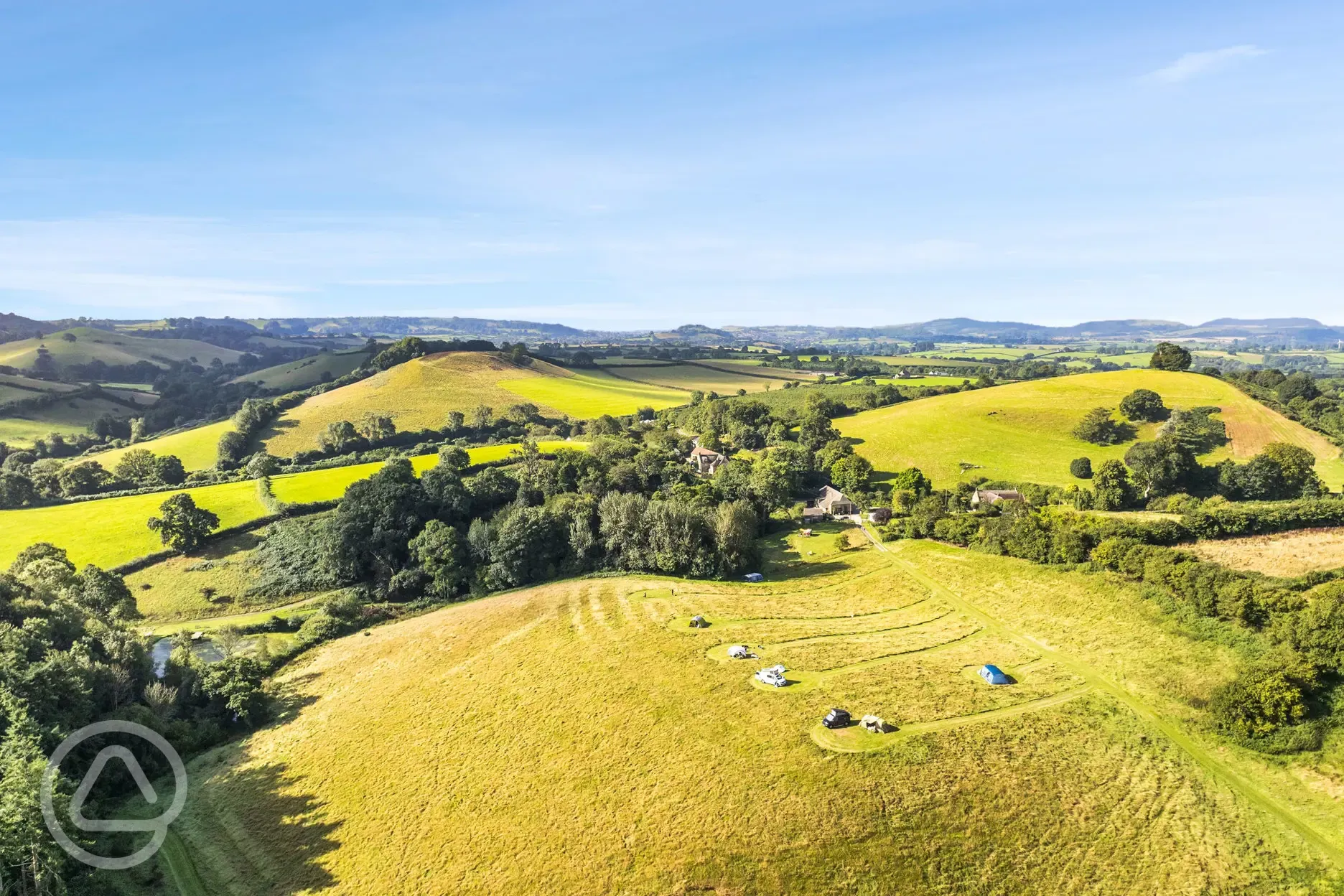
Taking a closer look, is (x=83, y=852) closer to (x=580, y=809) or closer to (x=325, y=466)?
(x=580, y=809)

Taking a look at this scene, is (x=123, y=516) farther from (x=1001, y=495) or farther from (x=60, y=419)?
(x=1001, y=495)

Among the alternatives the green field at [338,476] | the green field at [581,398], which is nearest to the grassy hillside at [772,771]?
the green field at [338,476]

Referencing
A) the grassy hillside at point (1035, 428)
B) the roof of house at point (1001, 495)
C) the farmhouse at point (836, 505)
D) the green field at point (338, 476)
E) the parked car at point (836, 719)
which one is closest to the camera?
the parked car at point (836, 719)

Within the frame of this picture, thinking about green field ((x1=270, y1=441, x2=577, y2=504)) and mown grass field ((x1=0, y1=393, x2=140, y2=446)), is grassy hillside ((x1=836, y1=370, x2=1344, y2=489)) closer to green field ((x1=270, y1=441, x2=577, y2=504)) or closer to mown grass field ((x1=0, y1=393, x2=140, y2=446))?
green field ((x1=270, y1=441, x2=577, y2=504))

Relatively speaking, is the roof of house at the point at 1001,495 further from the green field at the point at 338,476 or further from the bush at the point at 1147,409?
the green field at the point at 338,476

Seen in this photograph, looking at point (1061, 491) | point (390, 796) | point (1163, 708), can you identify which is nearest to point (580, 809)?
point (390, 796)

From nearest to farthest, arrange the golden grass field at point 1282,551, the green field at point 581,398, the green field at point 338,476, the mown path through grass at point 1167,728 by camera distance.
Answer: the mown path through grass at point 1167,728, the golden grass field at point 1282,551, the green field at point 338,476, the green field at point 581,398
